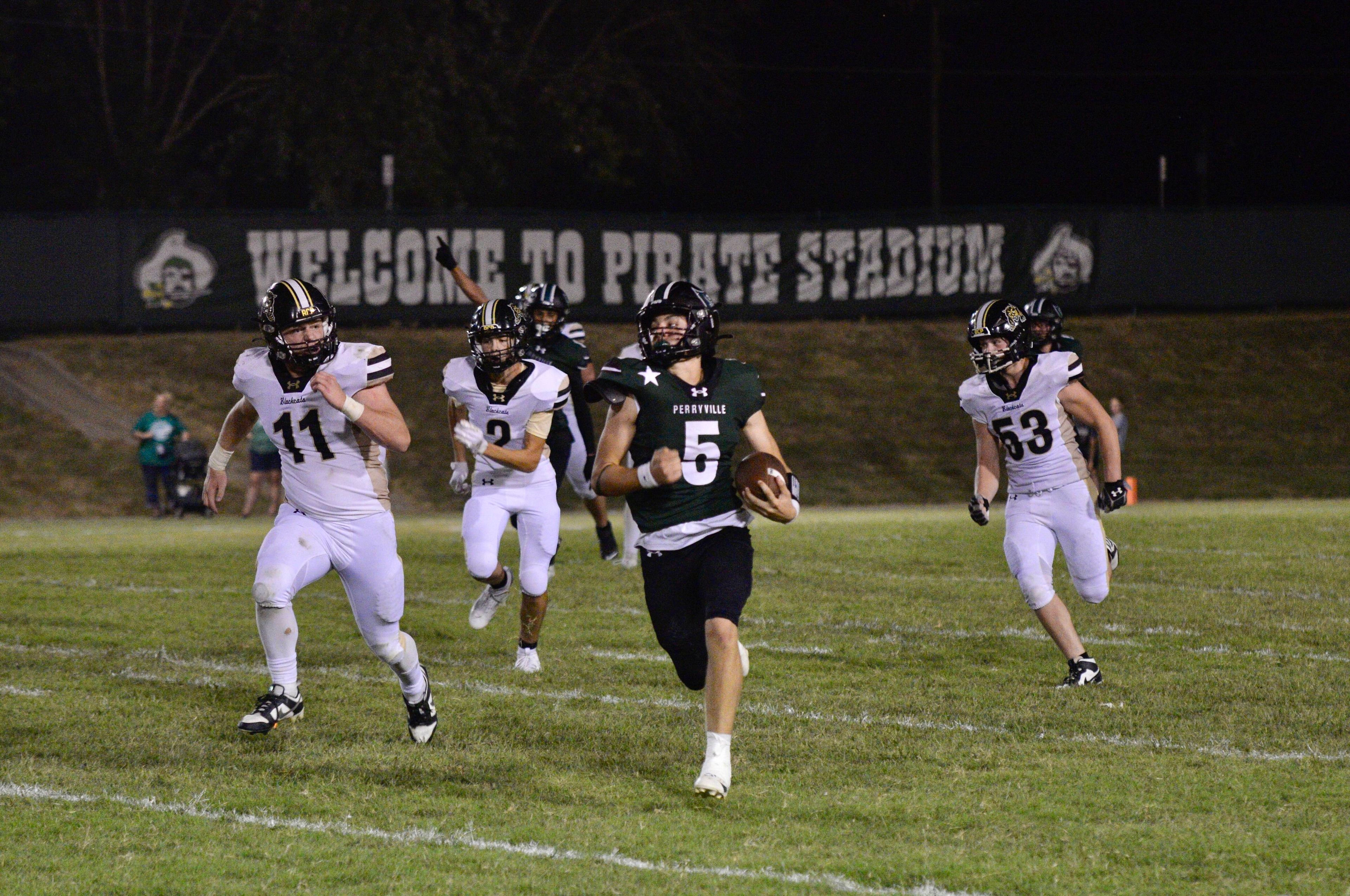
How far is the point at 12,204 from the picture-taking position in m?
36.7

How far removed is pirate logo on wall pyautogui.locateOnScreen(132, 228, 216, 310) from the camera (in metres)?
23.5

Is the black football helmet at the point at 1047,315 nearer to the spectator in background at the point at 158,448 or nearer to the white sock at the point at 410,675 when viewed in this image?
the white sock at the point at 410,675

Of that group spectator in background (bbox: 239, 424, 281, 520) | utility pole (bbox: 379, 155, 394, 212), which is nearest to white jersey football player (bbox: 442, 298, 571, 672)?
spectator in background (bbox: 239, 424, 281, 520)

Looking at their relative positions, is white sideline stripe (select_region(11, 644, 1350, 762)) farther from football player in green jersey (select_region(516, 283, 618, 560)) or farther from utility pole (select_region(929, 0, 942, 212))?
utility pole (select_region(929, 0, 942, 212))

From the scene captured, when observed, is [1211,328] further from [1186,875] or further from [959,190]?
[1186,875]

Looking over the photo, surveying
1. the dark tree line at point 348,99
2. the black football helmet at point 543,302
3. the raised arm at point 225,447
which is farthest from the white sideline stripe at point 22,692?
the dark tree line at point 348,99

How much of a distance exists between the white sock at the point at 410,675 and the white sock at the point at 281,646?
452 millimetres

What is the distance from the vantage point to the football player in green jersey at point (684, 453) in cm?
575

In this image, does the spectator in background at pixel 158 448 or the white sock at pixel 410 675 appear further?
the spectator in background at pixel 158 448

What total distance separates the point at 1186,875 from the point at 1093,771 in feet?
4.15

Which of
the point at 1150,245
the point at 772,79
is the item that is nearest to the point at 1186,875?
the point at 1150,245

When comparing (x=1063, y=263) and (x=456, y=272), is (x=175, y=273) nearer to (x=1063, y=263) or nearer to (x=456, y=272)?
(x=456, y=272)

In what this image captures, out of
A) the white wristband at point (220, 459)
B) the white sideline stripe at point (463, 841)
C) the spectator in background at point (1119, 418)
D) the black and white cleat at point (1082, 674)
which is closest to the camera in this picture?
the white sideline stripe at point (463, 841)

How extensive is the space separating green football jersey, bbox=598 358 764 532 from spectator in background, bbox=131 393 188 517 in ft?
47.0
